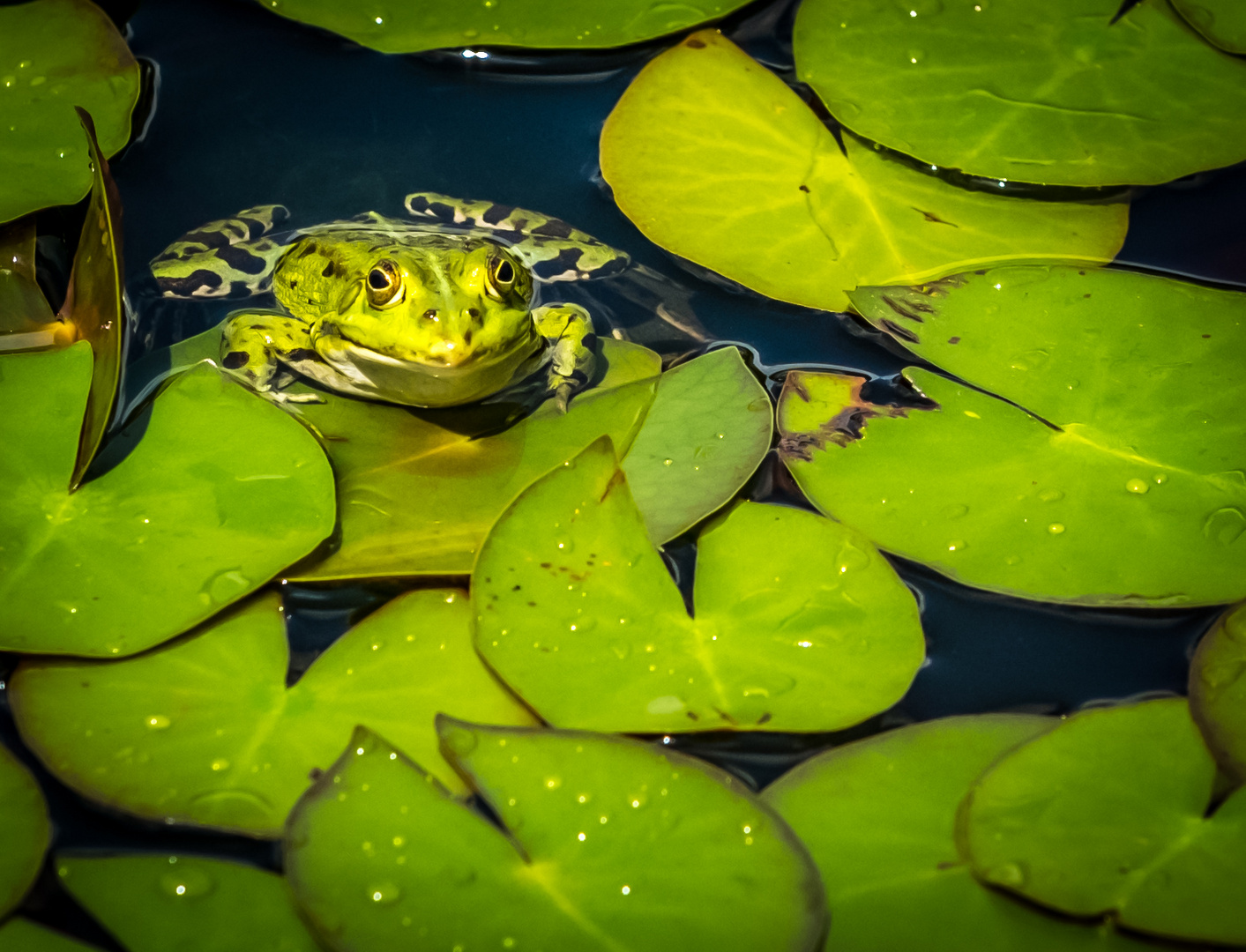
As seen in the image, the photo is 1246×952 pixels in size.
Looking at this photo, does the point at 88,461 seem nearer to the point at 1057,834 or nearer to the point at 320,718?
the point at 320,718

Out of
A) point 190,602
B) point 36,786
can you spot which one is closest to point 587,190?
point 190,602

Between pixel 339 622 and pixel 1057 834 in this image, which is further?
pixel 339 622

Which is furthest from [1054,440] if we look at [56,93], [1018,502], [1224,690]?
[56,93]

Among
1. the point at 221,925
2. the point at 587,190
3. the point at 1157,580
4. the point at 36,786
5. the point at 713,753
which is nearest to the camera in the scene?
the point at 221,925

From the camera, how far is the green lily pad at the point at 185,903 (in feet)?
3.85

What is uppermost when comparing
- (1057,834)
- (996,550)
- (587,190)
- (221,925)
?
(587,190)

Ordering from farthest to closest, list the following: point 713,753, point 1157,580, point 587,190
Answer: point 587,190, point 1157,580, point 713,753

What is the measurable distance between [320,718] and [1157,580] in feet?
4.79

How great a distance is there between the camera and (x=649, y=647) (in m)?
1.45

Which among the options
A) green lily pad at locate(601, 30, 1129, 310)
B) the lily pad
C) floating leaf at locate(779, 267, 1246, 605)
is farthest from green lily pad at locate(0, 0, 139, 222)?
the lily pad

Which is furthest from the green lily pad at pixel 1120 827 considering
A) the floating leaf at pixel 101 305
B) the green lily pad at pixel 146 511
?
the floating leaf at pixel 101 305

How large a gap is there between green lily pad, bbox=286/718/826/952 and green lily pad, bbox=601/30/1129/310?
118 cm

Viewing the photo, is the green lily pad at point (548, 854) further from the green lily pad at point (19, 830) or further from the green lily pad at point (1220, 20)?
the green lily pad at point (1220, 20)

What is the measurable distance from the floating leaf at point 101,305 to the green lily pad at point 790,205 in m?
1.13
